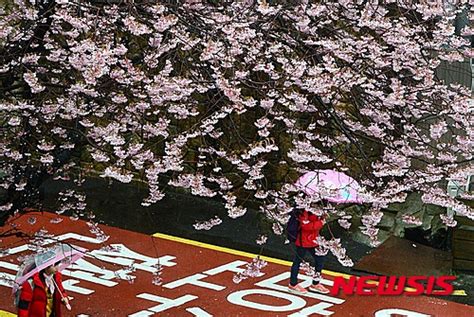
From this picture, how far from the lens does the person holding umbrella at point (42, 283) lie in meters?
6.87

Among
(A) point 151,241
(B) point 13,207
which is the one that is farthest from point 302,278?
(B) point 13,207

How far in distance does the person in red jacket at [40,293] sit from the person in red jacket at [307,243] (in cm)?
253

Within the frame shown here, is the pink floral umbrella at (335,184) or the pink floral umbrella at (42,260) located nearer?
the pink floral umbrella at (335,184)

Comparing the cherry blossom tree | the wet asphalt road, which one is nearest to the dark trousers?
the wet asphalt road

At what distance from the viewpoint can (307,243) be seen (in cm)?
882

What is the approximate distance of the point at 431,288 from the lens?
9477 mm

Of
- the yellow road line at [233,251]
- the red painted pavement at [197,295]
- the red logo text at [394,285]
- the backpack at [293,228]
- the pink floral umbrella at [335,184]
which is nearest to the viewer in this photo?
the pink floral umbrella at [335,184]

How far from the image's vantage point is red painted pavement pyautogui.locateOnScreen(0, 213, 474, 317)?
8.72m

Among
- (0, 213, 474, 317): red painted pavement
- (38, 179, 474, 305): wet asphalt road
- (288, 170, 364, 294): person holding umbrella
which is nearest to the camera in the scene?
(288, 170, 364, 294): person holding umbrella

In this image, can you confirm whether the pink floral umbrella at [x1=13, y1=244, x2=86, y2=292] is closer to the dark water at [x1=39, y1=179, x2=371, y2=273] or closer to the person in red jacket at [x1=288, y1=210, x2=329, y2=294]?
the person in red jacket at [x1=288, y1=210, x2=329, y2=294]

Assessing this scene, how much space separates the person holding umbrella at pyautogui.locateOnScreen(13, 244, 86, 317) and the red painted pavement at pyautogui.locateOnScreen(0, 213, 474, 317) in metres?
1.25

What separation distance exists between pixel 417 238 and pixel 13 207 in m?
6.51

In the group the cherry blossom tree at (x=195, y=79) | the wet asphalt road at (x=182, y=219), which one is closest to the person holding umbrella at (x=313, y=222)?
the cherry blossom tree at (x=195, y=79)

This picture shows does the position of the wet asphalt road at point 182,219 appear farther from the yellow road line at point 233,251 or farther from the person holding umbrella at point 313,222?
the person holding umbrella at point 313,222
